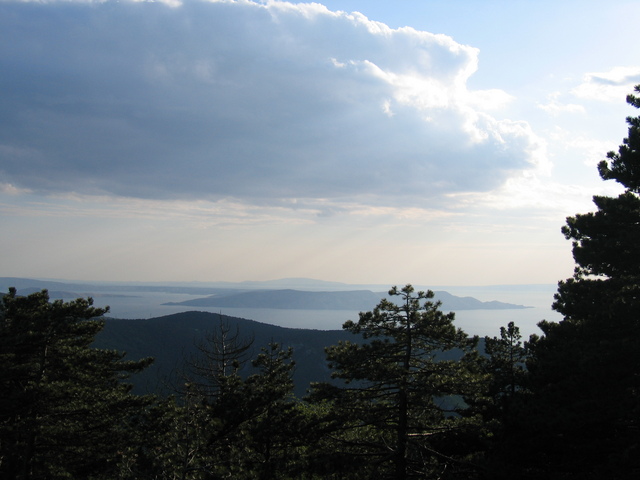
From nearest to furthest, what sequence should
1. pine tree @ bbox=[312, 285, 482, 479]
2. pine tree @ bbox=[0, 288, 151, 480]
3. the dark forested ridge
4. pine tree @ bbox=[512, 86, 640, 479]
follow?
1. pine tree @ bbox=[512, 86, 640, 479]
2. pine tree @ bbox=[312, 285, 482, 479]
3. pine tree @ bbox=[0, 288, 151, 480]
4. the dark forested ridge

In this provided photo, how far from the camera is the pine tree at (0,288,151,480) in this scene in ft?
59.2

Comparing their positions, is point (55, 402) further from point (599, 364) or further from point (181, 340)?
point (181, 340)

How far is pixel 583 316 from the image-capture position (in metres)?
17.5

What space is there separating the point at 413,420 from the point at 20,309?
61.7 feet

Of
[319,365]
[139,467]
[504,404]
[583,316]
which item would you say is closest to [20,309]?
[139,467]

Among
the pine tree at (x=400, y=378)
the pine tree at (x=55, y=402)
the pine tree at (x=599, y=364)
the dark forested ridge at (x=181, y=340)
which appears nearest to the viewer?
the pine tree at (x=599, y=364)

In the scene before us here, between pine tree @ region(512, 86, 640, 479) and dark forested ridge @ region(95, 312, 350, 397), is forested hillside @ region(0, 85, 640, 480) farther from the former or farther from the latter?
dark forested ridge @ region(95, 312, 350, 397)

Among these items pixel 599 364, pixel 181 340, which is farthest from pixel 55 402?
pixel 181 340

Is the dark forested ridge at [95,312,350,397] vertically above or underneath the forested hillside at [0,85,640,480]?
underneath

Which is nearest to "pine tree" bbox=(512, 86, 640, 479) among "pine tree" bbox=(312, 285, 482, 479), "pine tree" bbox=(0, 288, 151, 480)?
"pine tree" bbox=(312, 285, 482, 479)

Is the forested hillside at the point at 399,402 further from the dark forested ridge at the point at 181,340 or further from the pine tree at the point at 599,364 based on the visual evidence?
the dark forested ridge at the point at 181,340

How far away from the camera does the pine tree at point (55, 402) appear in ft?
59.2

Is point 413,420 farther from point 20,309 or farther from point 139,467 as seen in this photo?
point 20,309

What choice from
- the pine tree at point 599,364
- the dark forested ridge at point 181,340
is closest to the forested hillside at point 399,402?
the pine tree at point 599,364
